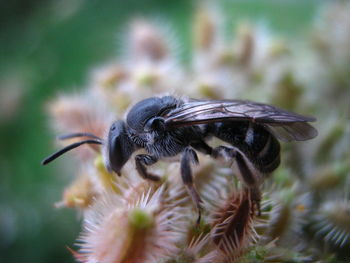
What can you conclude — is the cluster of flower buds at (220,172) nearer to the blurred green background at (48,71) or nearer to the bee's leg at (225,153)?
the bee's leg at (225,153)

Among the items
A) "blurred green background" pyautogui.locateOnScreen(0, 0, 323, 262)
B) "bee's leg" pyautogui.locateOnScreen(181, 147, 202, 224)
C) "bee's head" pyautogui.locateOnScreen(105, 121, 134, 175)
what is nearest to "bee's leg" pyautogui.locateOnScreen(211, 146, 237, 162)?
"bee's leg" pyautogui.locateOnScreen(181, 147, 202, 224)

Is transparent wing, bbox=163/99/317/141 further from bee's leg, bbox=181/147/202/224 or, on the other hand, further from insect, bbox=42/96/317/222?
bee's leg, bbox=181/147/202/224

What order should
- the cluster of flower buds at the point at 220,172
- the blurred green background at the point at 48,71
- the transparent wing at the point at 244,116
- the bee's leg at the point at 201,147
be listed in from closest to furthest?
the cluster of flower buds at the point at 220,172, the transparent wing at the point at 244,116, the bee's leg at the point at 201,147, the blurred green background at the point at 48,71

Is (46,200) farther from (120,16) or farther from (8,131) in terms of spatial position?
(120,16)

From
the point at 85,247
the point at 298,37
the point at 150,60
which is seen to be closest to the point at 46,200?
the point at 150,60

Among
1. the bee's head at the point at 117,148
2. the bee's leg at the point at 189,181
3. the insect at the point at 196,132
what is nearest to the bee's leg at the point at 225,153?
the insect at the point at 196,132

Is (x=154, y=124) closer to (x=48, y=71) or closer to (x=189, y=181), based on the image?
(x=189, y=181)
